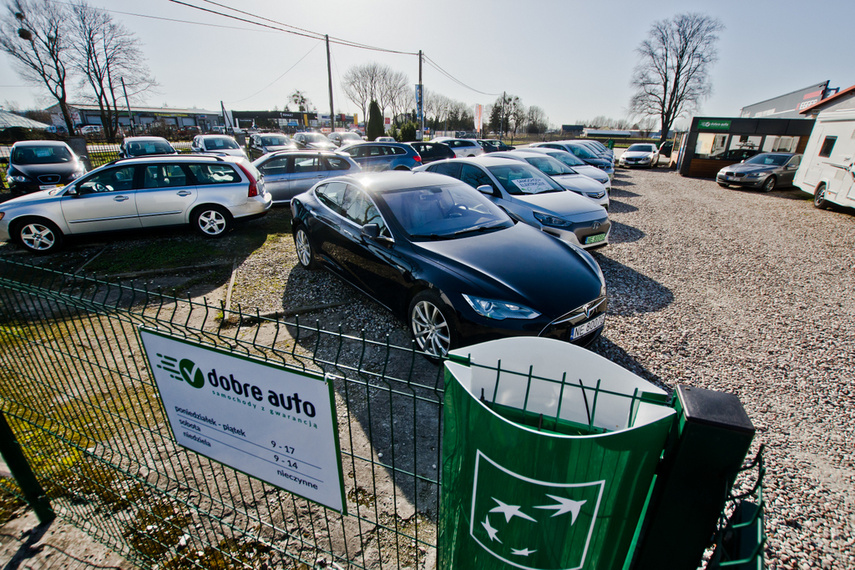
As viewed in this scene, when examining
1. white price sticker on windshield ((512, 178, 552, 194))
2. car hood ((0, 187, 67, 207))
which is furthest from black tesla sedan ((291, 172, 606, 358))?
car hood ((0, 187, 67, 207))

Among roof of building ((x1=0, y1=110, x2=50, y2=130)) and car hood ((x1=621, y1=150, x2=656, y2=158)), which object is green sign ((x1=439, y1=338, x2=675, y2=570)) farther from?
roof of building ((x1=0, y1=110, x2=50, y2=130))

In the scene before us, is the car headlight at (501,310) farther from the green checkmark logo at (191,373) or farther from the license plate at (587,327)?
the green checkmark logo at (191,373)

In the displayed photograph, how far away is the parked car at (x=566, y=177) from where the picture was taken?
8.73 m

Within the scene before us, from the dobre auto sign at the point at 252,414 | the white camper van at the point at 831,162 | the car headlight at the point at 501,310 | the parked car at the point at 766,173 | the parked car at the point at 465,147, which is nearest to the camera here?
the dobre auto sign at the point at 252,414

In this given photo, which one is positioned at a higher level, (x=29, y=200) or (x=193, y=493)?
(x=29, y=200)

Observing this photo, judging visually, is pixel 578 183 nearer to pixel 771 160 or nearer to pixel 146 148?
pixel 771 160

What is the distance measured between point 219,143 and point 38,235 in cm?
1226

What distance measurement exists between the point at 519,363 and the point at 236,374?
110 cm

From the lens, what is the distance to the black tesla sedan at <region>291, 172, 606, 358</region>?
11.3 ft

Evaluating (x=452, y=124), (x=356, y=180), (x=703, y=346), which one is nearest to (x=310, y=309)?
(x=356, y=180)

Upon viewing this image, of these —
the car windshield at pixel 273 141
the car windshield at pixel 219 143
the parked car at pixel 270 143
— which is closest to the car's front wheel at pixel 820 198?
the parked car at pixel 270 143

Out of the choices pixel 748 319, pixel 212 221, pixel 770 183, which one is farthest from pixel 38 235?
pixel 770 183

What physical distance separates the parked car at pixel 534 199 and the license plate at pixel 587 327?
248 centimetres

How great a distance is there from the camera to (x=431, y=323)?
379cm
